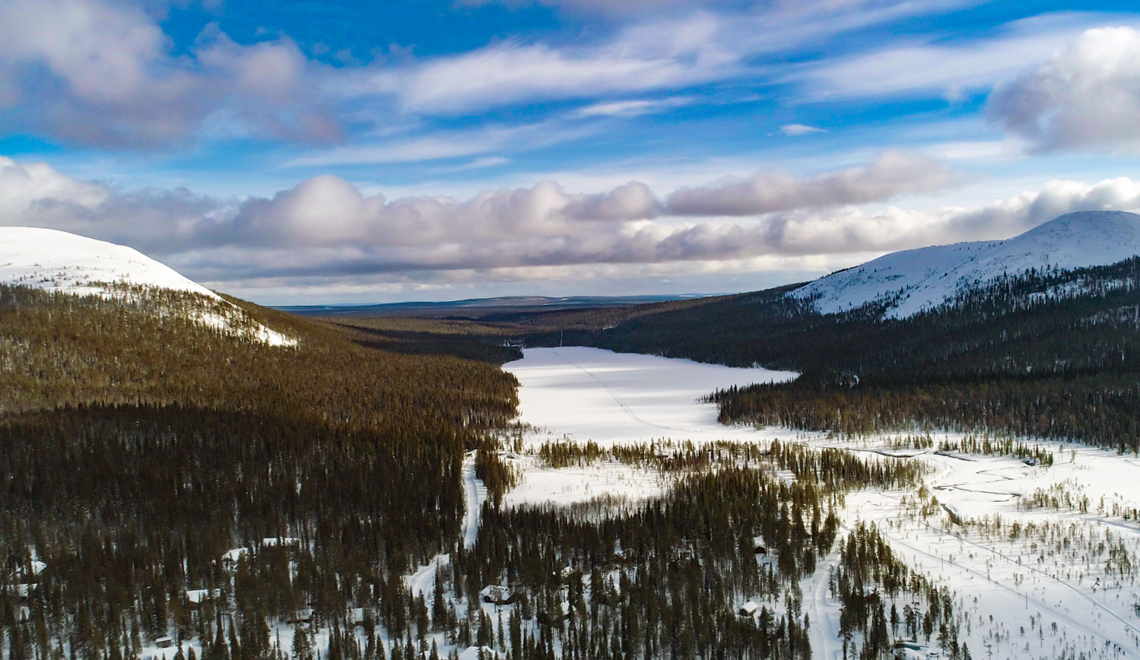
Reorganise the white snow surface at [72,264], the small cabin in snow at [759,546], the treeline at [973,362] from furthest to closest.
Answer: the white snow surface at [72,264] → the treeline at [973,362] → the small cabin in snow at [759,546]

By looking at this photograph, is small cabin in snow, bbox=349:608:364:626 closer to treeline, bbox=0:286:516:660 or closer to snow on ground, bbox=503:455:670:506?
treeline, bbox=0:286:516:660

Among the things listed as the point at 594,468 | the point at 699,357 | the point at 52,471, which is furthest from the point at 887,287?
the point at 52,471

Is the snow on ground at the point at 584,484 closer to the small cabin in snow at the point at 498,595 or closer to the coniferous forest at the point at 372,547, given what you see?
the coniferous forest at the point at 372,547

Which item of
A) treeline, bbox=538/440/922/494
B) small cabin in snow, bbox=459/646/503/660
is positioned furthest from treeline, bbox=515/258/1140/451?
small cabin in snow, bbox=459/646/503/660

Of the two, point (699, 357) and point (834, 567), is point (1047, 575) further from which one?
point (699, 357)

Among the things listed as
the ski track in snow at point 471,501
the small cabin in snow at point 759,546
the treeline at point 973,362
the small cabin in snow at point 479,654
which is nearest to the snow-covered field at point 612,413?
the ski track in snow at point 471,501

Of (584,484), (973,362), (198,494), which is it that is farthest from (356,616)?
(973,362)
